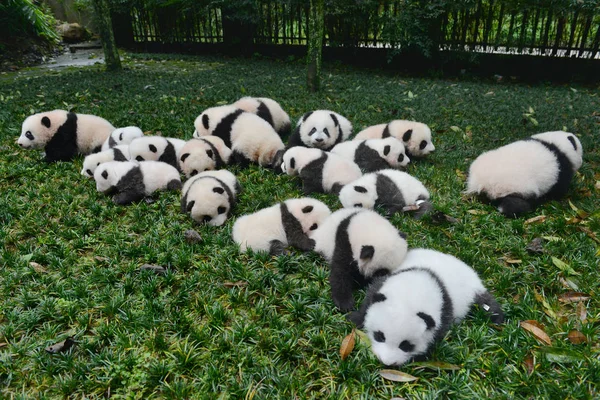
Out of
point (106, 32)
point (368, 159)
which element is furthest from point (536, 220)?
point (106, 32)

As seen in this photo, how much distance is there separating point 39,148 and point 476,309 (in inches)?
252

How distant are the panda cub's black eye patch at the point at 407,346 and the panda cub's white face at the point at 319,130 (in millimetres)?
3883

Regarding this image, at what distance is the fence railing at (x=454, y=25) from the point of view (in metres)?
12.3

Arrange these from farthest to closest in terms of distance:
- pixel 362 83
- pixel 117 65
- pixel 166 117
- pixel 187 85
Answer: pixel 117 65
pixel 362 83
pixel 187 85
pixel 166 117

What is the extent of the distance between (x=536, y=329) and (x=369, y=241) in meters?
1.32

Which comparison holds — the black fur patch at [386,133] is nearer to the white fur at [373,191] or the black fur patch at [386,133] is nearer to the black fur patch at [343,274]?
the white fur at [373,191]

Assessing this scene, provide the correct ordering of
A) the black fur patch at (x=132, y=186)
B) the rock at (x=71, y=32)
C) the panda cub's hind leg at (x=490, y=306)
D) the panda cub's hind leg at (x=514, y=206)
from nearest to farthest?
the panda cub's hind leg at (x=490, y=306)
the panda cub's hind leg at (x=514, y=206)
the black fur patch at (x=132, y=186)
the rock at (x=71, y=32)

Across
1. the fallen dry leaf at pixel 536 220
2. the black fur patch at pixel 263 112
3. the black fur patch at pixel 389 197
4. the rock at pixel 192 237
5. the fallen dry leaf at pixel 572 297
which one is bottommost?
the fallen dry leaf at pixel 572 297

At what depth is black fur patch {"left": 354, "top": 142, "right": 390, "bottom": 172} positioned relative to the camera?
18.0 ft

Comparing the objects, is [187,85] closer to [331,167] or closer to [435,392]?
[331,167]

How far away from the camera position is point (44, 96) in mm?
9164

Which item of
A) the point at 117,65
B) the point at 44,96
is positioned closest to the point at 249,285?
the point at 44,96

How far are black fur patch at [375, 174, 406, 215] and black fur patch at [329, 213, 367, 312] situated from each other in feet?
3.96

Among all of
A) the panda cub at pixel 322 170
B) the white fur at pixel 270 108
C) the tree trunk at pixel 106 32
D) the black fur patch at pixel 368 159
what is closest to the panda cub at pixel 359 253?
the panda cub at pixel 322 170
